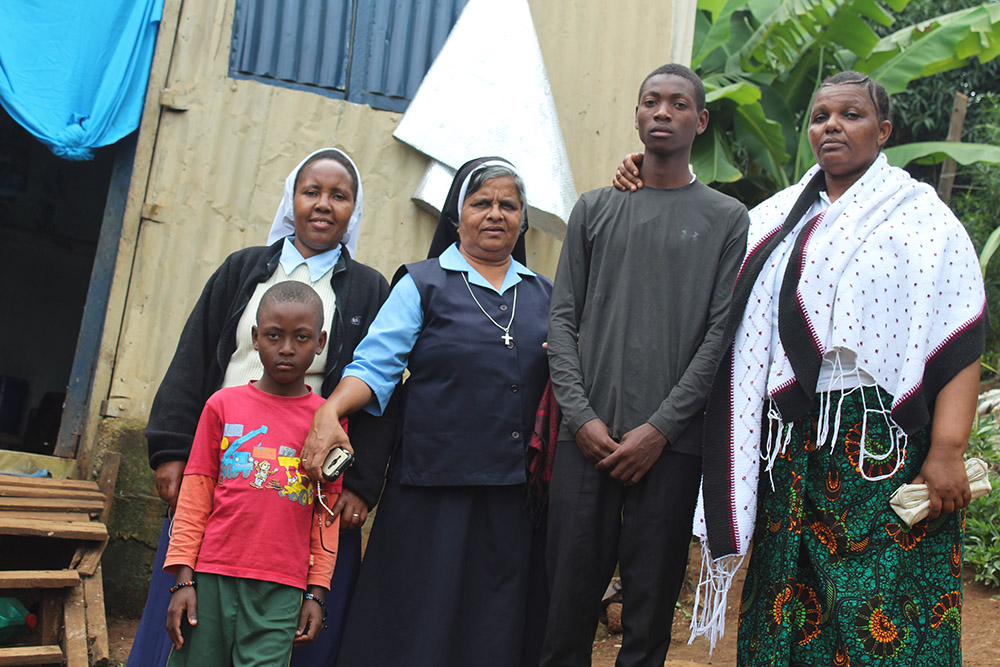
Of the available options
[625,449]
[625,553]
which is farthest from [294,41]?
[625,553]

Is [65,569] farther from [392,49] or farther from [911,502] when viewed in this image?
[911,502]

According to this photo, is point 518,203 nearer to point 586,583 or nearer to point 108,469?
point 586,583

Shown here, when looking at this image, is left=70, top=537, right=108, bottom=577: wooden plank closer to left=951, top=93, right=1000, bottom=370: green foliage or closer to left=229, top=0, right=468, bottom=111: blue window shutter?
left=229, top=0, right=468, bottom=111: blue window shutter

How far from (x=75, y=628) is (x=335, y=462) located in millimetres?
1981

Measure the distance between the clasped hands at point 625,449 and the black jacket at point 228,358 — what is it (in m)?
0.70

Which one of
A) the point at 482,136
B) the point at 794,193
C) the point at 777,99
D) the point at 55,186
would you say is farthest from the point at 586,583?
the point at 55,186

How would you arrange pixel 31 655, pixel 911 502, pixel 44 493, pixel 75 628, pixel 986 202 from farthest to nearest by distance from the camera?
pixel 986 202 < pixel 44 493 < pixel 75 628 < pixel 31 655 < pixel 911 502

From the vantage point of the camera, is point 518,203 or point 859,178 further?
point 518,203

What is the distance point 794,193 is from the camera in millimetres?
2711

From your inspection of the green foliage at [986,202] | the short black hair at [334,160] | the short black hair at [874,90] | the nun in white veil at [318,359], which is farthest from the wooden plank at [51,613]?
the green foliage at [986,202]

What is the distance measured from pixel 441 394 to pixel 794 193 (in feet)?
4.12

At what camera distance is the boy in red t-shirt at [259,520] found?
7.84 feet

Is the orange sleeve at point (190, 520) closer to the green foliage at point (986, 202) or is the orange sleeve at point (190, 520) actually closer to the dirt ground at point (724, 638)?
the dirt ground at point (724, 638)

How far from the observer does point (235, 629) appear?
94.8 inches
